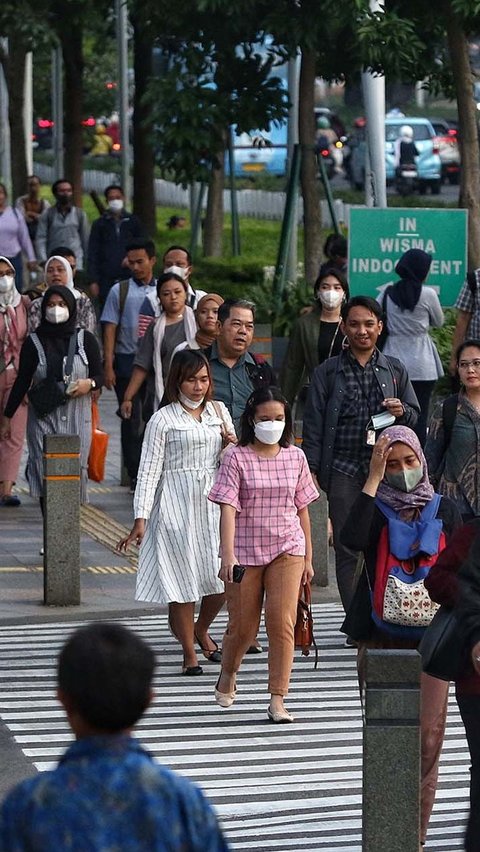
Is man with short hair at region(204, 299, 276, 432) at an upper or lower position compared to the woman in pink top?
upper

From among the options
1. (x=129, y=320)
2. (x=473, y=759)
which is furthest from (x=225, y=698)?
(x=129, y=320)

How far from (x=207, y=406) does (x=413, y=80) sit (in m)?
10.8

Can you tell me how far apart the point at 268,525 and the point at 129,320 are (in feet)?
20.7

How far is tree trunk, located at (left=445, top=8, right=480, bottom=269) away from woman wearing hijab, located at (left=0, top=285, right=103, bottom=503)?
22.4 ft

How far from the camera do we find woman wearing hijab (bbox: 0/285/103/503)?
43.0ft

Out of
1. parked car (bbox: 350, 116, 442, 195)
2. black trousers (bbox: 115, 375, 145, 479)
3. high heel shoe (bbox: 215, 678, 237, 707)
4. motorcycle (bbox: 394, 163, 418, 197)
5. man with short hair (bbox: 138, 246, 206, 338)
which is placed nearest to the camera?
high heel shoe (bbox: 215, 678, 237, 707)

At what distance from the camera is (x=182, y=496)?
32.6 feet

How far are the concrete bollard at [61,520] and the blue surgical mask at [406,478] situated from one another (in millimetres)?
4731

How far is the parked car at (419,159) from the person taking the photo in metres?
47.4

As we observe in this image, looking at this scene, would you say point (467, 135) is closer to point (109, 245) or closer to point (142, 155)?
point (109, 245)

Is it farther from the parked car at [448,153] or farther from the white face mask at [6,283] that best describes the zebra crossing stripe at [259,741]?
the parked car at [448,153]

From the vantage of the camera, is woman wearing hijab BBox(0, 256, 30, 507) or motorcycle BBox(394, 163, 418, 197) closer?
woman wearing hijab BBox(0, 256, 30, 507)

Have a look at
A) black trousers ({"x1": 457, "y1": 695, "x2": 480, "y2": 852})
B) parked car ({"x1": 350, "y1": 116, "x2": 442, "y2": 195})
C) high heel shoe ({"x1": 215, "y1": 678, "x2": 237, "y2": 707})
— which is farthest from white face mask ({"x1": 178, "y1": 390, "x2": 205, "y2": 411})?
parked car ({"x1": 350, "y1": 116, "x2": 442, "y2": 195})

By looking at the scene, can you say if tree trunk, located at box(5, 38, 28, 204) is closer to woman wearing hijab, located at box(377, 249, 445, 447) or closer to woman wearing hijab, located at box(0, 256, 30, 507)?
woman wearing hijab, located at box(0, 256, 30, 507)
